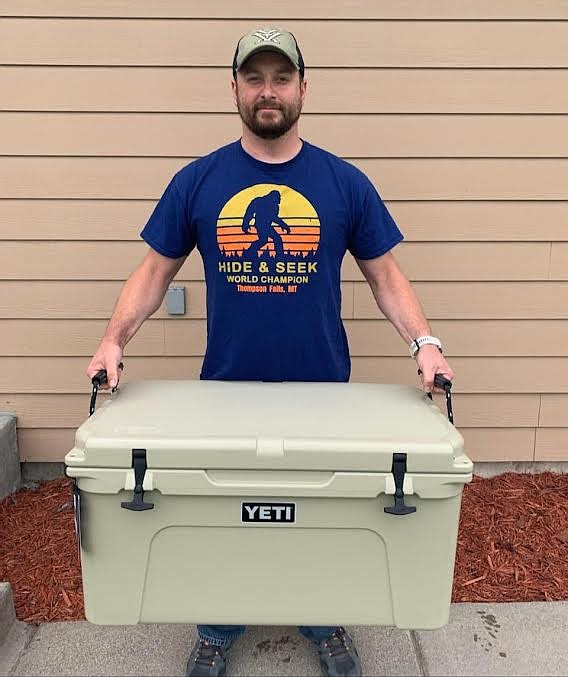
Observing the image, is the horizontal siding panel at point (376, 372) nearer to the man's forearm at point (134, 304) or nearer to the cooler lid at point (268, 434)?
the man's forearm at point (134, 304)

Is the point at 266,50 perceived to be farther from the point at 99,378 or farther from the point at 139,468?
the point at 139,468

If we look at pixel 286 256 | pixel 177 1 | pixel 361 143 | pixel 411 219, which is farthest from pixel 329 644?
pixel 177 1

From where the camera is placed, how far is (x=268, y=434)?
4.63ft

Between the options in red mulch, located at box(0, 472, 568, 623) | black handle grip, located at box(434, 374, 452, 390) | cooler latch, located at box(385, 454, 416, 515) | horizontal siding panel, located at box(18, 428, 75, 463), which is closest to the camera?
cooler latch, located at box(385, 454, 416, 515)

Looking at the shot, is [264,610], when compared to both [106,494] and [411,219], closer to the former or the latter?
[106,494]

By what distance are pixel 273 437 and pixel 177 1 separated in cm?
202

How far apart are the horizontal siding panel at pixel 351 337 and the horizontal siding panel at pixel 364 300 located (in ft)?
0.11

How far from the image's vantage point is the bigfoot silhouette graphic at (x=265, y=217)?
1845 millimetres

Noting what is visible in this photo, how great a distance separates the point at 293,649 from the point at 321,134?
2.01m

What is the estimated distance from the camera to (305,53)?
261cm

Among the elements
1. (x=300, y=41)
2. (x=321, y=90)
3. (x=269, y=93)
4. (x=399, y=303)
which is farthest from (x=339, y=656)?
(x=300, y=41)

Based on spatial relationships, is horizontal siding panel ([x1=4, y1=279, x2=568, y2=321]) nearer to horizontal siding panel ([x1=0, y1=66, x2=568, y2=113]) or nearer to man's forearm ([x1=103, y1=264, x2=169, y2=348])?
horizontal siding panel ([x1=0, y1=66, x2=568, y2=113])

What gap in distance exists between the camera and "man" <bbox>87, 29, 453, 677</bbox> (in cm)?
181

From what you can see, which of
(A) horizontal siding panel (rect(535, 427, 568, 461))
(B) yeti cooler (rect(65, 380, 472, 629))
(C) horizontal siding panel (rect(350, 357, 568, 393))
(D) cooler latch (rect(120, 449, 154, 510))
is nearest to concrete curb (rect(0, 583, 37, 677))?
(B) yeti cooler (rect(65, 380, 472, 629))
